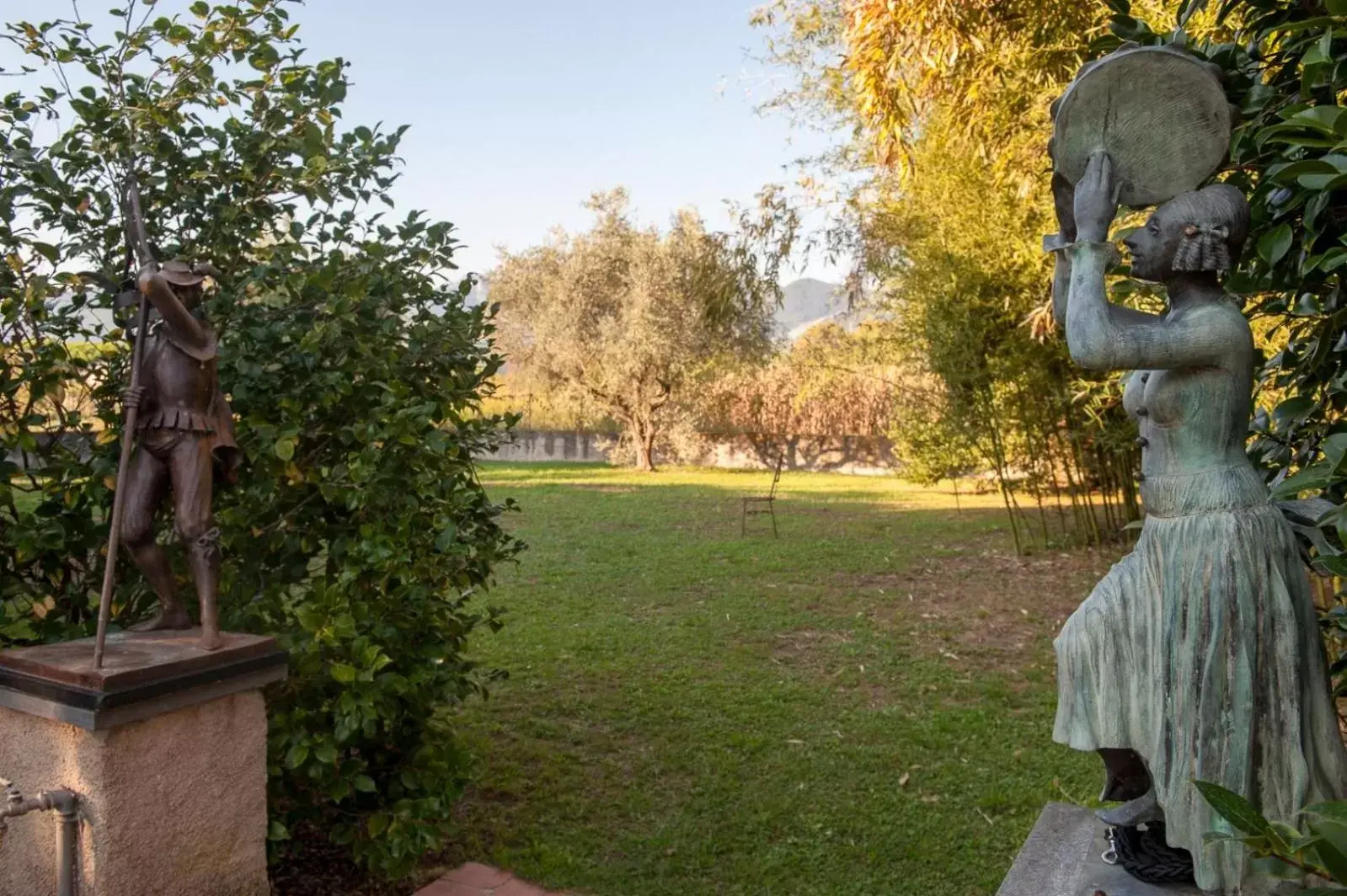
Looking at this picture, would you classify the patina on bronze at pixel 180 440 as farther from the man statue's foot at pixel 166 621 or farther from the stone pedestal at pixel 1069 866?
the stone pedestal at pixel 1069 866

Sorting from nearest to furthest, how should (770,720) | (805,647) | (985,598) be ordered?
(770,720) → (805,647) → (985,598)

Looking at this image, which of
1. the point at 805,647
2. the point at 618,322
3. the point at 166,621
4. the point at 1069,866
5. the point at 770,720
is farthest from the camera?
the point at 618,322

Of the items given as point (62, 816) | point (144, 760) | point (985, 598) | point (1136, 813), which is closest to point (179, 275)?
point (144, 760)

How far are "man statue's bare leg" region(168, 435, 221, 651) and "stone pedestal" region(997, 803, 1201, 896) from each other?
7.31 feet

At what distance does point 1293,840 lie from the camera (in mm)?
1240

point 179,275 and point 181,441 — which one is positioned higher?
point 179,275

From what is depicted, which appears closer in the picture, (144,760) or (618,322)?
(144,760)

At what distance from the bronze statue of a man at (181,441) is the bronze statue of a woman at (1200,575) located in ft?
7.49

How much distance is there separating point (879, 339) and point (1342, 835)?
1015cm

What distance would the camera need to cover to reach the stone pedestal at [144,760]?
2.28 metres

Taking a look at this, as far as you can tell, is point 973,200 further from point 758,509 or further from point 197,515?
point 197,515

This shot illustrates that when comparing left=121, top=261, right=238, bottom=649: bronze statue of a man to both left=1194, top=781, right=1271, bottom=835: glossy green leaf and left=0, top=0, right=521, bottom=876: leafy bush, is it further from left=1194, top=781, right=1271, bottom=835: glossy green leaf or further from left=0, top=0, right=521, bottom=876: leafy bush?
left=1194, top=781, right=1271, bottom=835: glossy green leaf

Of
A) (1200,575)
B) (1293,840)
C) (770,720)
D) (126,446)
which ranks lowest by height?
(770,720)

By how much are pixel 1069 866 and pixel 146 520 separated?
266 cm
